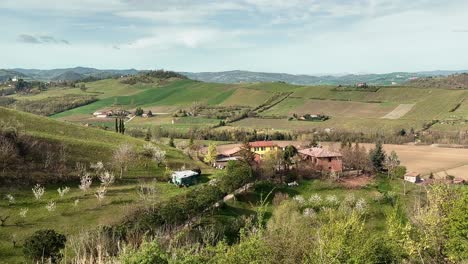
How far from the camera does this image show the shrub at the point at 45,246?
3772cm

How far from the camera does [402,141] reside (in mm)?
135750

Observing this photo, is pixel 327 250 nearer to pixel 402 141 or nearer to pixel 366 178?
pixel 366 178

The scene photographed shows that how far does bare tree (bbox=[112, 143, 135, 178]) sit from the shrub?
29078mm

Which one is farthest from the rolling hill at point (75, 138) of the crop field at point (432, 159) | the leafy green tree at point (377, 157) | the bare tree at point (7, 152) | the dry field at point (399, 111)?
the dry field at point (399, 111)

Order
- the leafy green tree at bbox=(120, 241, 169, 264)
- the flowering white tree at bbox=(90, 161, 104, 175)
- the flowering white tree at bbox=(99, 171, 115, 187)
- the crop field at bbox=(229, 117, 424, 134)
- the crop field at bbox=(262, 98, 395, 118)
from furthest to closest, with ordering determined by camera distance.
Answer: the crop field at bbox=(262, 98, 395, 118) → the crop field at bbox=(229, 117, 424, 134) → the flowering white tree at bbox=(90, 161, 104, 175) → the flowering white tree at bbox=(99, 171, 115, 187) → the leafy green tree at bbox=(120, 241, 169, 264)

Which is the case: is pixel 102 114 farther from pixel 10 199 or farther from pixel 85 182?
pixel 10 199

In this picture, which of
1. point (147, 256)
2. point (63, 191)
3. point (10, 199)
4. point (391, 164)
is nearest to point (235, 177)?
point (63, 191)

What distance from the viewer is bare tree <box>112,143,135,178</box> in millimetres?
70287

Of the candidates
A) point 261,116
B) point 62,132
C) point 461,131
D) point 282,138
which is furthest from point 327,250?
point 261,116

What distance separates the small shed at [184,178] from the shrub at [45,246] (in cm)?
3080

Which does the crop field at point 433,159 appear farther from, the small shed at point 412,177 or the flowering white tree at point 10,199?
the flowering white tree at point 10,199

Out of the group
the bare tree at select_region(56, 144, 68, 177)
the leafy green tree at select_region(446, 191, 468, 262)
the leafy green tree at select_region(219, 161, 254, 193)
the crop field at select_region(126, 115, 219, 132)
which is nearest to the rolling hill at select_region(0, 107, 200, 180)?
the bare tree at select_region(56, 144, 68, 177)

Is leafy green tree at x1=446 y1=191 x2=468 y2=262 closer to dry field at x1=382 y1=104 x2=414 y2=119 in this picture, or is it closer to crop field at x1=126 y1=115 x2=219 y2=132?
crop field at x1=126 y1=115 x2=219 y2=132

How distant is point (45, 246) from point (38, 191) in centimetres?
1769
